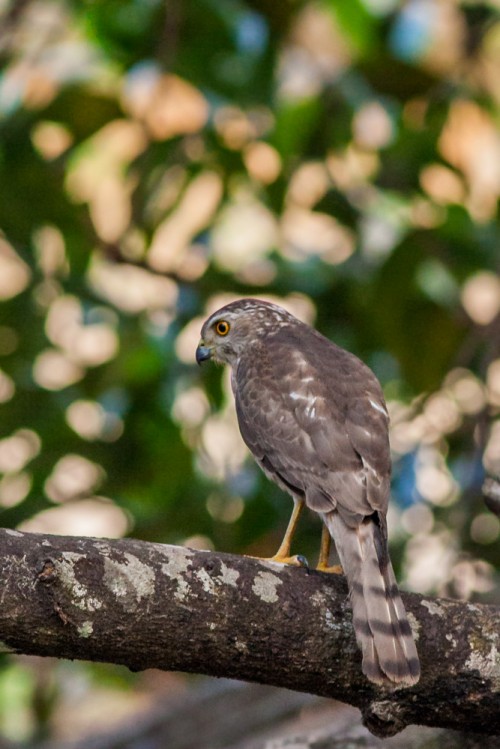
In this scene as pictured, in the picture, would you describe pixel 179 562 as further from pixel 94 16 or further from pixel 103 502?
pixel 94 16

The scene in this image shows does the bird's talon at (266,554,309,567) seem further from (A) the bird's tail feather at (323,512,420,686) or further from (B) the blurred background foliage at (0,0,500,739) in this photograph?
(B) the blurred background foliage at (0,0,500,739)

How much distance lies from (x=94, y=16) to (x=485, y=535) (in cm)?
375

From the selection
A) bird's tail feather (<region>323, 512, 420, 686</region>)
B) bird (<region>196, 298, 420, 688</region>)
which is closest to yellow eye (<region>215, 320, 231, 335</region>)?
bird (<region>196, 298, 420, 688</region>)

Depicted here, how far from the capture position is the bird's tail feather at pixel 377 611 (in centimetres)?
356

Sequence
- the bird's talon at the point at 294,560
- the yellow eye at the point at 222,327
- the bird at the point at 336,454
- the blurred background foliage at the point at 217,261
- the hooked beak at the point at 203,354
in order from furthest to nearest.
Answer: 1. the blurred background foliage at the point at 217,261
2. the hooked beak at the point at 203,354
3. the yellow eye at the point at 222,327
4. the bird's talon at the point at 294,560
5. the bird at the point at 336,454

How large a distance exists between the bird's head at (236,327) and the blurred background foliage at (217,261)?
3.15 ft

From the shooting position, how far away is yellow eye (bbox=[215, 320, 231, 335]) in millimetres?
6090

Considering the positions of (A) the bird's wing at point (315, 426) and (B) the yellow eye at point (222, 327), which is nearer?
(A) the bird's wing at point (315, 426)

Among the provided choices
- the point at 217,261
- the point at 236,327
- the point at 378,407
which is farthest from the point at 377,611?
the point at 217,261

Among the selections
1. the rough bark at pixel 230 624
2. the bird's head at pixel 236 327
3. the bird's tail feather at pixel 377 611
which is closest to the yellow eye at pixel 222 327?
the bird's head at pixel 236 327

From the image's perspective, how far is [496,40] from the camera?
9734mm

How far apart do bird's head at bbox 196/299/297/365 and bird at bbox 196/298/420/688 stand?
137 millimetres

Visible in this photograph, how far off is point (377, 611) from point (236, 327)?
100 inches

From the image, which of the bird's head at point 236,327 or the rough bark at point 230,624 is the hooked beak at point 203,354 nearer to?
the bird's head at point 236,327
